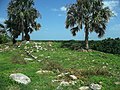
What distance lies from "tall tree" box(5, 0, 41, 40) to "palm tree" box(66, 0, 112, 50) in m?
10.6

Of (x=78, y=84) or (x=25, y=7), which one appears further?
(x=25, y=7)

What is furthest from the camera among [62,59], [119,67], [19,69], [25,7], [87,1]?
[25,7]

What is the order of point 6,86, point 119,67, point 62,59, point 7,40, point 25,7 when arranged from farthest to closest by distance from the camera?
point 7,40
point 25,7
point 62,59
point 119,67
point 6,86

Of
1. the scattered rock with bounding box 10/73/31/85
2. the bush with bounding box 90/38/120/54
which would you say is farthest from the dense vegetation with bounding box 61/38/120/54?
the scattered rock with bounding box 10/73/31/85

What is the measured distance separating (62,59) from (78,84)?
11783mm

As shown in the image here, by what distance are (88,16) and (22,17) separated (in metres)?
12.0

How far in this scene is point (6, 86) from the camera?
1822 cm

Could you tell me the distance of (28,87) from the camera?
18.5m

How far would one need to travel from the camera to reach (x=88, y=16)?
41.9m

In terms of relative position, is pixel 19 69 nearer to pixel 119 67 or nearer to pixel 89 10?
pixel 119 67

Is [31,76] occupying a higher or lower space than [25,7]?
lower

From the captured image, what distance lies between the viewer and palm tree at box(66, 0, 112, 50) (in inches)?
1631

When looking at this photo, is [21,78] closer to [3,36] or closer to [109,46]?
[109,46]

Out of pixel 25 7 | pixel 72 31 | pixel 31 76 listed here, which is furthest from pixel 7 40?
pixel 31 76
